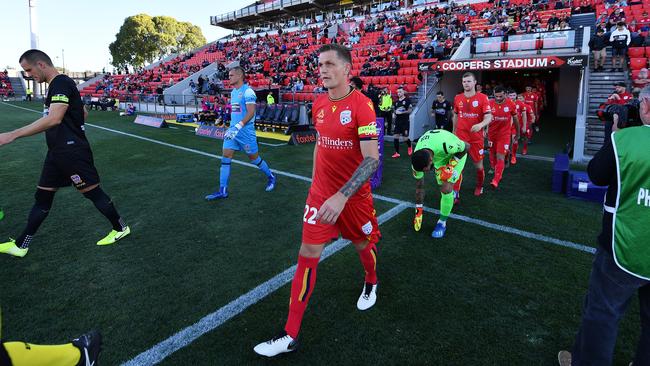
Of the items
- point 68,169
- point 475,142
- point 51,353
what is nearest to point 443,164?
point 475,142

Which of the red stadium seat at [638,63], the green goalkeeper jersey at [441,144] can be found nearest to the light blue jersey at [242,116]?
the green goalkeeper jersey at [441,144]

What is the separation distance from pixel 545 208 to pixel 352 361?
4773mm

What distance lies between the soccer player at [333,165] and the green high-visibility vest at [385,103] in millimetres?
9727

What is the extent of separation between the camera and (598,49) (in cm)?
1321

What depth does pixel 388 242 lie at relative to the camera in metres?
4.55

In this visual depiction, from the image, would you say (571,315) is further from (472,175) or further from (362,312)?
(472,175)

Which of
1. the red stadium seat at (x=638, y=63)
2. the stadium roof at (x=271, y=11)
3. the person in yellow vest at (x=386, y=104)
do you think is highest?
the stadium roof at (x=271, y=11)

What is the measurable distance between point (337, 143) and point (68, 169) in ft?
11.0

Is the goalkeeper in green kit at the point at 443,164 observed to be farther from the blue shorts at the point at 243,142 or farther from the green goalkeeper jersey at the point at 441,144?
the blue shorts at the point at 243,142

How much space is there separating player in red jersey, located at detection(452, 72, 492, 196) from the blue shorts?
3772mm

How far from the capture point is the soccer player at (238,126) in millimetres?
6273

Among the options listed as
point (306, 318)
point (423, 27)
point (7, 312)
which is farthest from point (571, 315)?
point (423, 27)

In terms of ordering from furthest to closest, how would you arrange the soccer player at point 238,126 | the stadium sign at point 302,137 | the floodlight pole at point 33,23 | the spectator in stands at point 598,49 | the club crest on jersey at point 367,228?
the floodlight pole at point 33,23 → the spectator in stands at point 598,49 → the stadium sign at point 302,137 → the soccer player at point 238,126 → the club crest on jersey at point 367,228

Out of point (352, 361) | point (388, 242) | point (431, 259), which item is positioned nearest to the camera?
point (352, 361)
